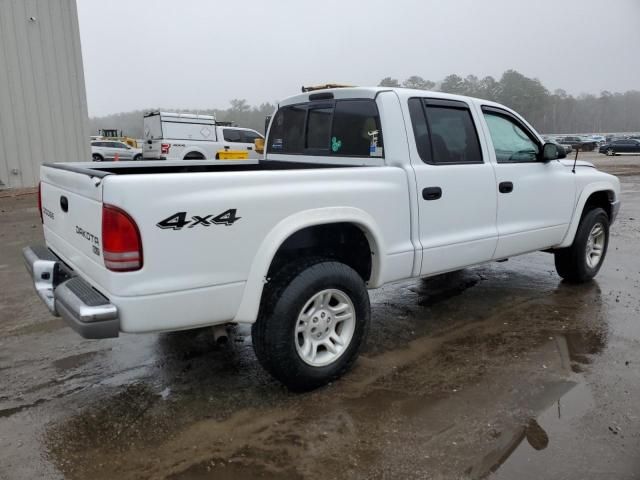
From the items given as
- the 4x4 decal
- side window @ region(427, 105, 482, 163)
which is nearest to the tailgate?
the 4x4 decal

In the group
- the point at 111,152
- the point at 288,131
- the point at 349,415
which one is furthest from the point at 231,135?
the point at 349,415

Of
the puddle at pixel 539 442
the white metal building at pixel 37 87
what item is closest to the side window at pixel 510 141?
the puddle at pixel 539 442

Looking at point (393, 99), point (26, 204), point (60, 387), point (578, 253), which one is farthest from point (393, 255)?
point (26, 204)

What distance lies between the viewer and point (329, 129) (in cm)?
428

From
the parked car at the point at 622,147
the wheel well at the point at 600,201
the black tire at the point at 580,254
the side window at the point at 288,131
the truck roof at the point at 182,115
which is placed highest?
the truck roof at the point at 182,115

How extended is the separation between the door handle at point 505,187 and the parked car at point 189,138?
1643 cm

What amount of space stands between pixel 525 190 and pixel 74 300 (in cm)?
373

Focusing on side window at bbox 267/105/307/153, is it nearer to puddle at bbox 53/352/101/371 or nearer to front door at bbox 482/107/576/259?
front door at bbox 482/107/576/259

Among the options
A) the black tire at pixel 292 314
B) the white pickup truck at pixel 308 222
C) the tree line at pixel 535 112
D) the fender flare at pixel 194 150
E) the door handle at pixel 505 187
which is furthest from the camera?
the tree line at pixel 535 112

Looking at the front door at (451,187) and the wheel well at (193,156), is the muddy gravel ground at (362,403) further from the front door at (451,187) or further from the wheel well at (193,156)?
the wheel well at (193,156)

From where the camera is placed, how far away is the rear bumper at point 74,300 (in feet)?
8.49

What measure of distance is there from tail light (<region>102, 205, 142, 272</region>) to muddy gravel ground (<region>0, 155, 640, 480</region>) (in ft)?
3.24

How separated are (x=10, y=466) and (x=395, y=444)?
1.95 m

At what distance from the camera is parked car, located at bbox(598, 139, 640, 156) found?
41575mm
